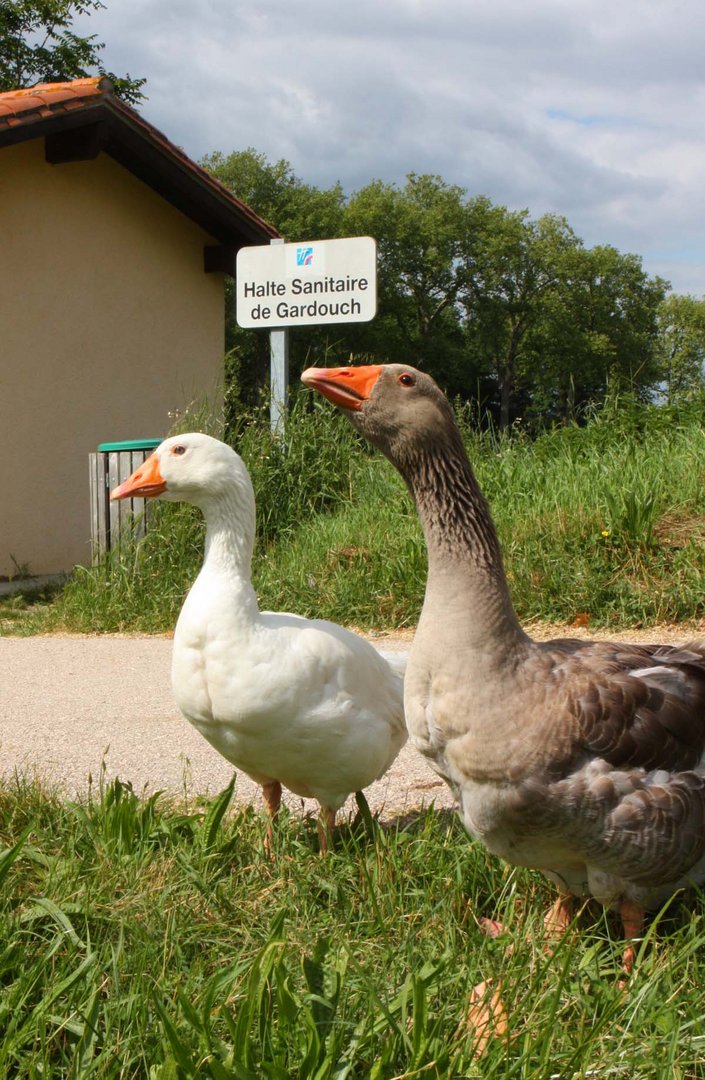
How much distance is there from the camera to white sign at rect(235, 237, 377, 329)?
8648 mm

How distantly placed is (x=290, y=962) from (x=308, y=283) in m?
7.29

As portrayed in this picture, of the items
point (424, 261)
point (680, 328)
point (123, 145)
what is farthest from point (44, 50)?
point (680, 328)

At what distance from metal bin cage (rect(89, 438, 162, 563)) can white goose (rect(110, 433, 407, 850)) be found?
16.4 feet

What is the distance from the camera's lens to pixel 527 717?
2465 millimetres

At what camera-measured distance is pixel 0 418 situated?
1072cm

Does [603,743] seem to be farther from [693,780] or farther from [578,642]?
[578,642]

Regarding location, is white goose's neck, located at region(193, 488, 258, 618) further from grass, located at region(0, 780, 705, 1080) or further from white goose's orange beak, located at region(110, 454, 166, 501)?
grass, located at region(0, 780, 705, 1080)

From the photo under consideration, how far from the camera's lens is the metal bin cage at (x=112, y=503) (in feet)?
27.8

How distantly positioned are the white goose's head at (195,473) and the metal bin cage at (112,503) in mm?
4619

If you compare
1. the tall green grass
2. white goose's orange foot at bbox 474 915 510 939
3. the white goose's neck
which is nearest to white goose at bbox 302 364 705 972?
white goose's orange foot at bbox 474 915 510 939

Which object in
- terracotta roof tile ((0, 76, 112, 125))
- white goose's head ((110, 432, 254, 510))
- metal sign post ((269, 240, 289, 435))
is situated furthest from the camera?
terracotta roof tile ((0, 76, 112, 125))

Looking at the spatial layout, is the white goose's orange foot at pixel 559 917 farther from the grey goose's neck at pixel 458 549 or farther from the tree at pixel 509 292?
the tree at pixel 509 292

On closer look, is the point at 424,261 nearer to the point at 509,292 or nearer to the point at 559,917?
the point at 509,292

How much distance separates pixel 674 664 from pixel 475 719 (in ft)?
2.29
